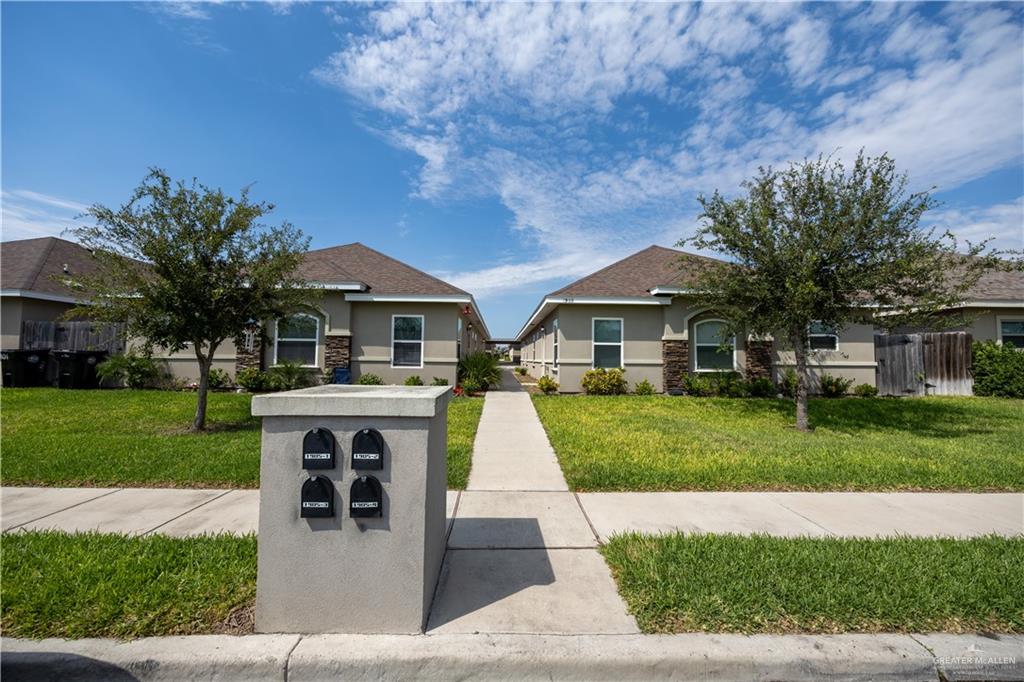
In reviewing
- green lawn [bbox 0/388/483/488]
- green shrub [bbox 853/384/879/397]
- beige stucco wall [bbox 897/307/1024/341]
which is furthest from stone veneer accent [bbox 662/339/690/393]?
beige stucco wall [bbox 897/307/1024/341]

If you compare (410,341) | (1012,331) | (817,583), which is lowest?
(817,583)

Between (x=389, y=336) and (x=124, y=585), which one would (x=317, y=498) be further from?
(x=389, y=336)

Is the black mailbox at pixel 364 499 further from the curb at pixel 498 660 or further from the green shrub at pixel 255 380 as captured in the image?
the green shrub at pixel 255 380

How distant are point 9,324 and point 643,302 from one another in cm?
2134

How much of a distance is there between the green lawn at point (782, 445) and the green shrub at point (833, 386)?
151 centimetres

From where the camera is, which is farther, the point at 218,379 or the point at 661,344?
the point at 661,344

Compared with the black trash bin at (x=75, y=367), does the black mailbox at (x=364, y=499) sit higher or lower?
lower

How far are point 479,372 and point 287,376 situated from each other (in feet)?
19.8

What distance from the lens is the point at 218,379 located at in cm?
1512

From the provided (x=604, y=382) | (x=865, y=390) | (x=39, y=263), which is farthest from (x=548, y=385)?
(x=39, y=263)

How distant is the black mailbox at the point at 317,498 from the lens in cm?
282

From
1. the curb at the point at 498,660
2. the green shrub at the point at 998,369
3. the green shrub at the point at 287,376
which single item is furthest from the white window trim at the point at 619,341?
A: the curb at the point at 498,660

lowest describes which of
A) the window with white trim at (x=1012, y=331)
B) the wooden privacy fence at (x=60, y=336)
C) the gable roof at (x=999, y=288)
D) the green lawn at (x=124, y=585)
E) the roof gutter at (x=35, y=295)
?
the green lawn at (x=124, y=585)

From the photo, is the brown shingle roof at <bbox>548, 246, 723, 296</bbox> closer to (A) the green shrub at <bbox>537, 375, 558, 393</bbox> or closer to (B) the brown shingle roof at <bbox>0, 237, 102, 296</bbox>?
(A) the green shrub at <bbox>537, 375, 558, 393</bbox>
